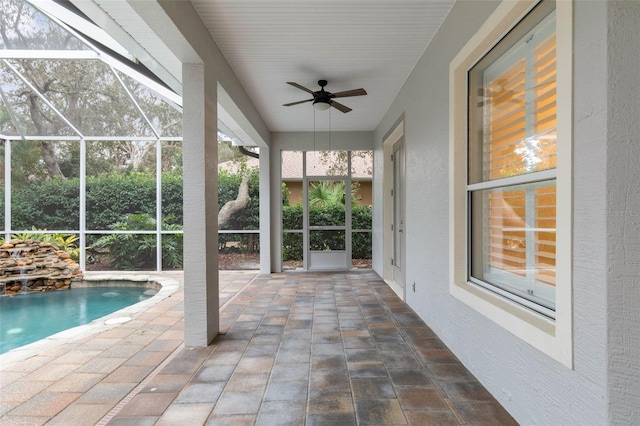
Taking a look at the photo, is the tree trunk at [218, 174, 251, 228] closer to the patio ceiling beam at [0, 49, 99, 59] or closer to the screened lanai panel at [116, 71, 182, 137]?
the screened lanai panel at [116, 71, 182, 137]

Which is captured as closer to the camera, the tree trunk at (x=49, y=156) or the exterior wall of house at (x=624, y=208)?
the exterior wall of house at (x=624, y=208)

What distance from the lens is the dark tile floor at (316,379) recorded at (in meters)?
1.98

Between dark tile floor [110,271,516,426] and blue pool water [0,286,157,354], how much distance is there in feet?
7.98

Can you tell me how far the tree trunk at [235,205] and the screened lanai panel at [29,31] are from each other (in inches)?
159

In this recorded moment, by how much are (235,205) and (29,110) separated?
4.30 metres

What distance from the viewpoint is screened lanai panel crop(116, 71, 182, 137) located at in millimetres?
5906

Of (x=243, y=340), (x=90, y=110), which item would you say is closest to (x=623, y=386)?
(x=243, y=340)

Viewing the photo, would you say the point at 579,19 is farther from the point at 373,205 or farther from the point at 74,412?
the point at 373,205

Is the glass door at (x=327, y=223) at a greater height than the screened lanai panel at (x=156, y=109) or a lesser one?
lesser

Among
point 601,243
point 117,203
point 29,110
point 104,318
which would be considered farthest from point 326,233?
point 29,110

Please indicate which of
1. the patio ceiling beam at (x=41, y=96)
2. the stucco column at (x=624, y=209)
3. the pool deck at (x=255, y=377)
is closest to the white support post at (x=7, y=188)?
the patio ceiling beam at (x=41, y=96)

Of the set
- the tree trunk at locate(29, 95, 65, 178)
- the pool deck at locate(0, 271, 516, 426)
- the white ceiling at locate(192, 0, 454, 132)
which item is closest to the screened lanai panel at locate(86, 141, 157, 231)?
the tree trunk at locate(29, 95, 65, 178)

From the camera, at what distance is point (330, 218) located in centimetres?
718

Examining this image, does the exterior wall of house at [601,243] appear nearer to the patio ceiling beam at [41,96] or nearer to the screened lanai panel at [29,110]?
the patio ceiling beam at [41,96]
